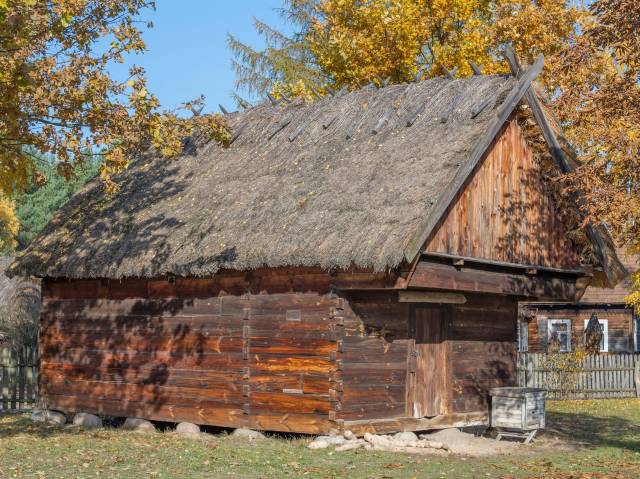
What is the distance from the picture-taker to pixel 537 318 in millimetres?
36812

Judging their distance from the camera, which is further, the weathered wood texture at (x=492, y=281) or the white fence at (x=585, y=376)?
the white fence at (x=585, y=376)

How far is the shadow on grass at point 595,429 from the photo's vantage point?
59.8ft

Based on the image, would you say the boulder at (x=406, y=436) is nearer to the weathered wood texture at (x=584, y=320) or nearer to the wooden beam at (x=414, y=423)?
the wooden beam at (x=414, y=423)

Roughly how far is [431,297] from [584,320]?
20.9 m

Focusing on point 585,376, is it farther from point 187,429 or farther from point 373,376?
point 187,429

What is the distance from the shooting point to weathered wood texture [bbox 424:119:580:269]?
56.3ft

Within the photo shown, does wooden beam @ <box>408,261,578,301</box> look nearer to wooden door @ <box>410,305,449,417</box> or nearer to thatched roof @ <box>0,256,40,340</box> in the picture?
wooden door @ <box>410,305,449,417</box>

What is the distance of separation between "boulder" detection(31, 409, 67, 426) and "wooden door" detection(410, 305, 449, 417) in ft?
25.6

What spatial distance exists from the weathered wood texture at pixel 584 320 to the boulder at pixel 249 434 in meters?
21.1

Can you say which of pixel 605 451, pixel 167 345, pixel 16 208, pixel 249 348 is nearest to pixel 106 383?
pixel 167 345

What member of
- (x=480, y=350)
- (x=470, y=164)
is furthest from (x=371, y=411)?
(x=470, y=164)

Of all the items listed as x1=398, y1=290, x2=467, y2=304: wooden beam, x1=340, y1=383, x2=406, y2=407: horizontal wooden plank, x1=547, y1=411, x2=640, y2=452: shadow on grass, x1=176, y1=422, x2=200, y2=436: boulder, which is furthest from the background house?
x1=176, y1=422, x2=200, y2=436: boulder

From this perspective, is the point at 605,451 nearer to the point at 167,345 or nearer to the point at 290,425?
the point at 290,425

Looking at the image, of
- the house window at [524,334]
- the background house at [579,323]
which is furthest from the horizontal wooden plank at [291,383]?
the house window at [524,334]
